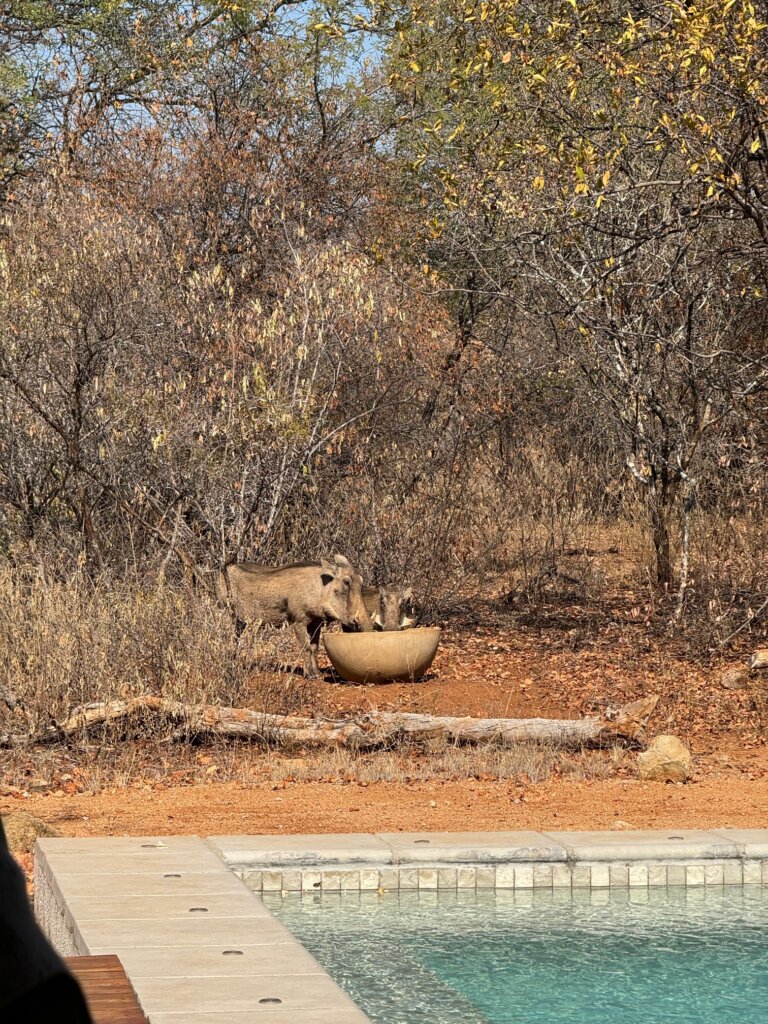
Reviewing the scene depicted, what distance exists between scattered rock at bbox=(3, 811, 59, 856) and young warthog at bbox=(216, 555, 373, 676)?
5.11 metres

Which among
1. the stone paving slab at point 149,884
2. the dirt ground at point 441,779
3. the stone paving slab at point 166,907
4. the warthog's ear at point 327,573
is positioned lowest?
the dirt ground at point 441,779

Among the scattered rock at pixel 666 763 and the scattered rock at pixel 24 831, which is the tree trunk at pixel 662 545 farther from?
the scattered rock at pixel 24 831

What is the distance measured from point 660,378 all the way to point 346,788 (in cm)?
813

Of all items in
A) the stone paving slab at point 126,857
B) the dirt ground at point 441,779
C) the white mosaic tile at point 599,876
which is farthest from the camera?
the dirt ground at point 441,779

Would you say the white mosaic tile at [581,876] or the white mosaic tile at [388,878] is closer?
the white mosaic tile at [388,878]

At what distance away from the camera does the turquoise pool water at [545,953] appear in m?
6.33

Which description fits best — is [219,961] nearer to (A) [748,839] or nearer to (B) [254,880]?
(B) [254,880]

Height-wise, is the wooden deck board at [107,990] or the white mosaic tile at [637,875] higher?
the wooden deck board at [107,990]

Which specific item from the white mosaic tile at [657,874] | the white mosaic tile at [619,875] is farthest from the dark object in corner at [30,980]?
the white mosaic tile at [657,874]

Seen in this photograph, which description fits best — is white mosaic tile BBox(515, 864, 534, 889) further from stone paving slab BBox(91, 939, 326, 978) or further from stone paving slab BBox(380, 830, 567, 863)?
stone paving slab BBox(91, 939, 326, 978)

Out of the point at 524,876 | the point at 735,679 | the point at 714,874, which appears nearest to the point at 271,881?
the point at 524,876

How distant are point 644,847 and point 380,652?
560 centimetres

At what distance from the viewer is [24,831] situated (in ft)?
25.5

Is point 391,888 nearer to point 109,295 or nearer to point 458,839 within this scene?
point 458,839
